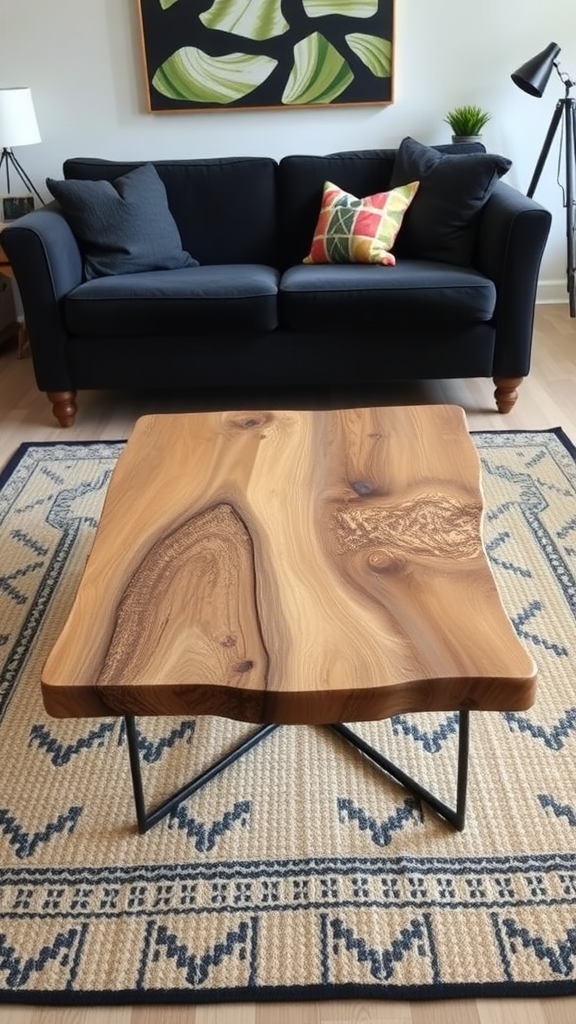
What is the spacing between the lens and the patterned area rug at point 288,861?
1.23m

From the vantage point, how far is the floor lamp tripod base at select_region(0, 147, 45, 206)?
12.1 ft

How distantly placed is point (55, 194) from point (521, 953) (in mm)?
2710

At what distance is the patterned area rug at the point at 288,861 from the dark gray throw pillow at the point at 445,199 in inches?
63.8

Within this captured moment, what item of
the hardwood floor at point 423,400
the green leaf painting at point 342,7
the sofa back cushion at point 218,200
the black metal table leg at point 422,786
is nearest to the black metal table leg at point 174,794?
the black metal table leg at point 422,786

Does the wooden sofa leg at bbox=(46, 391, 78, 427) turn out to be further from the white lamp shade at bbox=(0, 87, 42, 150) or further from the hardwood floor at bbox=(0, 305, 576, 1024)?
the white lamp shade at bbox=(0, 87, 42, 150)

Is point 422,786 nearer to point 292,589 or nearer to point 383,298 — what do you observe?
point 292,589

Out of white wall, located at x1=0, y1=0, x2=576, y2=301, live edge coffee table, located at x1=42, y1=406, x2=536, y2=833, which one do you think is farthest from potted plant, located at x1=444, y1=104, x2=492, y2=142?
live edge coffee table, located at x1=42, y1=406, x2=536, y2=833

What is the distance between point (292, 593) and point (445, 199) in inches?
83.9

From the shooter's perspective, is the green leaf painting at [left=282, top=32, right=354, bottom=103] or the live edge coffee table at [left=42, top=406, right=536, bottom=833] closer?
the live edge coffee table at [left=42, top=406, right=536, bottom=833]

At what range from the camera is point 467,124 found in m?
3.49

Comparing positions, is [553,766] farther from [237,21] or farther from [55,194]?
[237,21]

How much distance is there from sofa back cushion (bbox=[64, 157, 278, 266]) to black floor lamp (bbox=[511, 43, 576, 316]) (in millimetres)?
1049

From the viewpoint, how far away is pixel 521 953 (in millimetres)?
1237

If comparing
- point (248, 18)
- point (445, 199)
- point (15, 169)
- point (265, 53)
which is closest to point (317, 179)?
point (445, 199)
